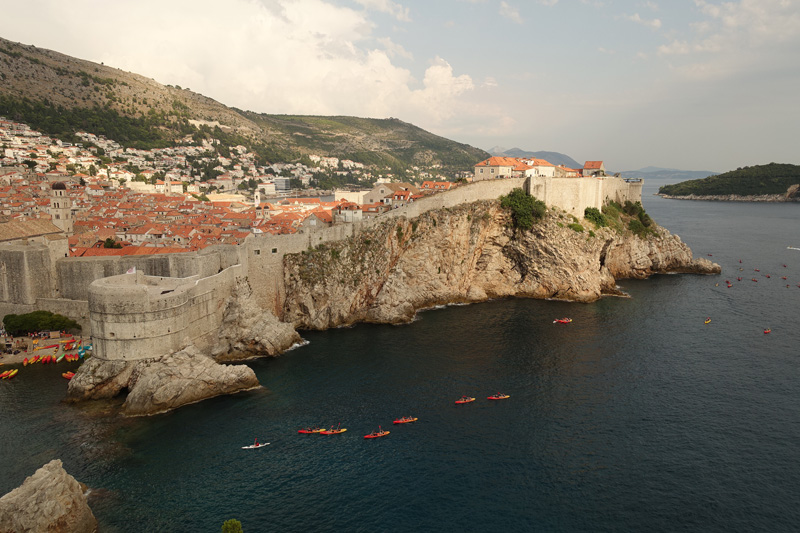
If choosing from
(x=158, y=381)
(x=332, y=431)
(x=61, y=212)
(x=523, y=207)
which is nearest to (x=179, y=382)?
(x=158, y=381)

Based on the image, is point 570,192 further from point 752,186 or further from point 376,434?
point 752,186

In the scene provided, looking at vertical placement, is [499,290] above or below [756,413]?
above

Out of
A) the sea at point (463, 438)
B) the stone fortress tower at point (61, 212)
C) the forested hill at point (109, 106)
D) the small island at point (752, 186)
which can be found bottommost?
the sea at point (463, 438)

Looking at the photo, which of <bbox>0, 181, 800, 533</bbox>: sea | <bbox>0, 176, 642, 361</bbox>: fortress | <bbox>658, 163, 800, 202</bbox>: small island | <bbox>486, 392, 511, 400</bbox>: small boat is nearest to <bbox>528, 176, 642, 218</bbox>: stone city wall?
<bbox>0, 181, 800, 533</bbox>: sea

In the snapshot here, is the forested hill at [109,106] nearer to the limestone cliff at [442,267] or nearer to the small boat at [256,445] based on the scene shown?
the limestone cliff at [442,267]

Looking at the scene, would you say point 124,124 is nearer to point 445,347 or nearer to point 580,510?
point 445,347

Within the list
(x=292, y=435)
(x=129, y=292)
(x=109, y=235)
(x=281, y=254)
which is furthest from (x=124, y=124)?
(x=292, y=435)

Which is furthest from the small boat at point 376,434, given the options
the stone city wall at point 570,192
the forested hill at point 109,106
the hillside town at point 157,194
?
the forested hill at point 109,106

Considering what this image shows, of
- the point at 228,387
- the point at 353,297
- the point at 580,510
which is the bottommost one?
the point at 580,510
